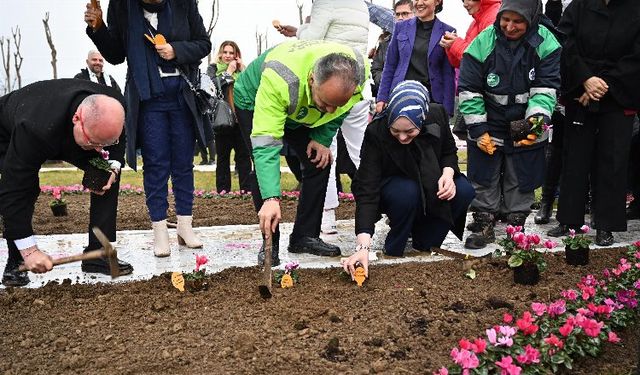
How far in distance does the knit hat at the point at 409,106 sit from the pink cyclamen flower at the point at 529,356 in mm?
1759

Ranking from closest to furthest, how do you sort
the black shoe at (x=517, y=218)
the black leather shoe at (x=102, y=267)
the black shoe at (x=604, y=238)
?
the black leather shoe at (x=102, y=267) < the black shoe at (x=604, y=238) < the black shoe at (x=517, y=218)

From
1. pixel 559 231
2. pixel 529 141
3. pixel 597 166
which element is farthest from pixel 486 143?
pixel 559 231

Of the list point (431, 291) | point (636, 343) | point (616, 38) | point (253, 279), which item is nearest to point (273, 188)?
point (253, 279)

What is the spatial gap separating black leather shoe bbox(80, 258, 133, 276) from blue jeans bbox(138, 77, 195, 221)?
1.74ft

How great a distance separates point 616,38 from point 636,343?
8.53 feet

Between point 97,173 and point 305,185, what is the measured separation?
55.6 inches

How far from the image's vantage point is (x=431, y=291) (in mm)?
3553

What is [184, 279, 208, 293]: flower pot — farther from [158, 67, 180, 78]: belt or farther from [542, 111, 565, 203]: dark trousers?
[542, 111, 565, 203]: dark trousers

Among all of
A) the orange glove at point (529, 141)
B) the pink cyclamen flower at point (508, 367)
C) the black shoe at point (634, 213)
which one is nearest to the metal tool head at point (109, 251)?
the pink cyclamen flower at point (508, 367)

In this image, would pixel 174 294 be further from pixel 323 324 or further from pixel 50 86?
pixel 50 86

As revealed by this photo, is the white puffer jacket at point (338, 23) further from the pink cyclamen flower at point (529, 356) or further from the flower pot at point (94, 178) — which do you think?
the pink cyclamen flower at point (529, 356)

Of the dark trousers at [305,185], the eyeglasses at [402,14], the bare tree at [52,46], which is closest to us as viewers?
the dark trousers at [305,185]

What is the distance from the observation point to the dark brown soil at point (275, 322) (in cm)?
276

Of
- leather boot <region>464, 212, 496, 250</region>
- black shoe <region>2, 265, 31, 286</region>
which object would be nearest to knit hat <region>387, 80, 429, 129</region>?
leather boot <region>464, 212, 496, 250</region>
